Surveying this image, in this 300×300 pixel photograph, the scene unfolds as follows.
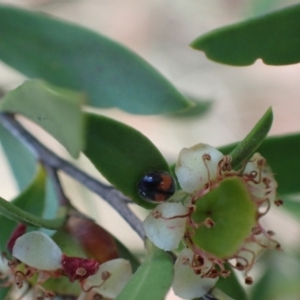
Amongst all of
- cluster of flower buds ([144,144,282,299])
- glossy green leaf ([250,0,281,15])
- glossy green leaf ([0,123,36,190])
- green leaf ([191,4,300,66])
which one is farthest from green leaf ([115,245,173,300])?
glossy green leaf ([250,0,281,15])

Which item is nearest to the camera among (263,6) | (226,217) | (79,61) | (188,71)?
(226,217)

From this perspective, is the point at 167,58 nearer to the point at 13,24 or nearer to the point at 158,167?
the point at 13,24

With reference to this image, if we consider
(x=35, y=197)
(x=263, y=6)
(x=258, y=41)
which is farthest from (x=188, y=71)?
Result: (x=258, y=41)

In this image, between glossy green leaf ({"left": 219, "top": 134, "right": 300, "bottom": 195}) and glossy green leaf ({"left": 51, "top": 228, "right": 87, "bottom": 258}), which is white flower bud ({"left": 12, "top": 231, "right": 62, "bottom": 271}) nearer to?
glossy green leaf ({"left": 51, "top": 228, "right": 87, "bottom": 258})

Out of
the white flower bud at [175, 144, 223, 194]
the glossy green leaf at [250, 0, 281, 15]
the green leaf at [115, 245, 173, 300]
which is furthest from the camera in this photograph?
the glossy green leaf at [250, 0, 281, 15]

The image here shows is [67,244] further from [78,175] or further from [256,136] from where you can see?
[256,136]

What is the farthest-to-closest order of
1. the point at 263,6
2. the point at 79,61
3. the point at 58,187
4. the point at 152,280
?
1. the point at 263,6
2. the point at 79,61
3. the point at 58,187
4. the point at 152,280

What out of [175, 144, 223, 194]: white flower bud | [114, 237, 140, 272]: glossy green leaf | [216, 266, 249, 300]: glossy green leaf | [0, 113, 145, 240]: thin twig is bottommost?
[114, 237, 140, 272]: glossy green leaf

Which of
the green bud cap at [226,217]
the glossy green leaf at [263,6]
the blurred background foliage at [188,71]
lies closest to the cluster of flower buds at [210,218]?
the green bud cap at [226,217]
